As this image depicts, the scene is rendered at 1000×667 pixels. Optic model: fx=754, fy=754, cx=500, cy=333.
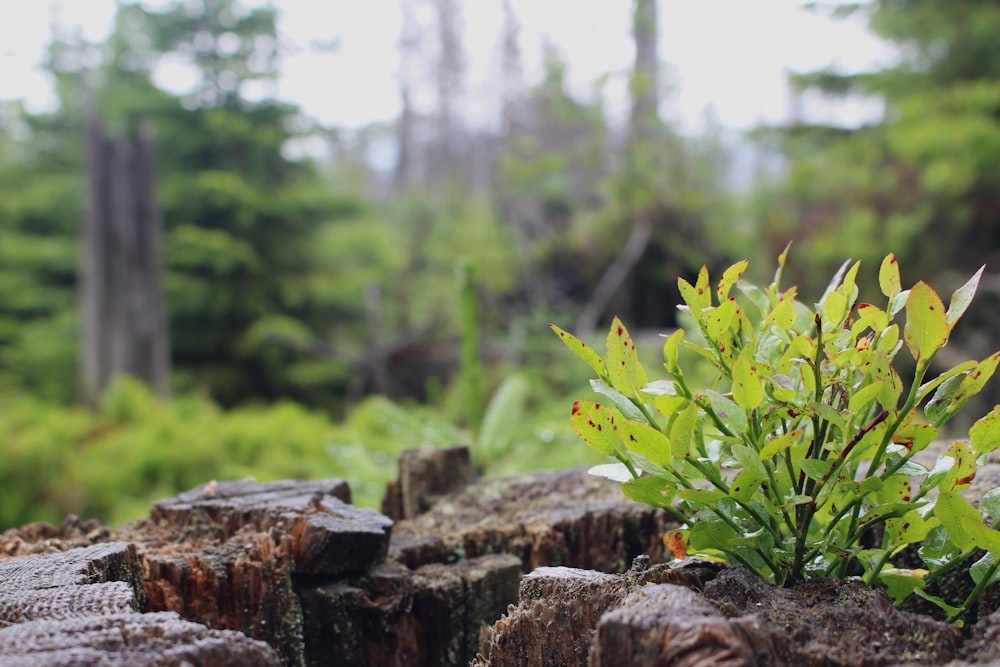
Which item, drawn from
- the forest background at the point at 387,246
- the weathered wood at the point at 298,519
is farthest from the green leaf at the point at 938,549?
the forest background at the point at 387,246

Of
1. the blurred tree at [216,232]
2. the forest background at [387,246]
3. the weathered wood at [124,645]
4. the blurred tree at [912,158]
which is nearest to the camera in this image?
the weathered wood at [124,645]

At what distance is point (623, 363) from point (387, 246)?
11.2 meters

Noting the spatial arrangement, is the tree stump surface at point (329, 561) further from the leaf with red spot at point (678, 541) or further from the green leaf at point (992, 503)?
the green leaf at point (992, 503)

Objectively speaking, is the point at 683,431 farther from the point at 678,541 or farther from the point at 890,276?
the point at 890,276

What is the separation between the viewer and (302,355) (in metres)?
10.6

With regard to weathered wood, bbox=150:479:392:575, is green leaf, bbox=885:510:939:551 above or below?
above

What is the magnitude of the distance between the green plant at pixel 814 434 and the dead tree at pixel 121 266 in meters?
8.13

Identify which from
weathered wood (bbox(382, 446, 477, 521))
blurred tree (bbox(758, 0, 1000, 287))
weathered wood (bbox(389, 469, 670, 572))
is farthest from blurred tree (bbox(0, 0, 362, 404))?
weathered wood (bbox(389, 469, 670, 572))

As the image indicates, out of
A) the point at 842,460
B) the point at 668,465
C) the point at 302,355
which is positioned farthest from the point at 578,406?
the point at 302,355

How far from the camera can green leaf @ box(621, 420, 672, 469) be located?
3.36 ft

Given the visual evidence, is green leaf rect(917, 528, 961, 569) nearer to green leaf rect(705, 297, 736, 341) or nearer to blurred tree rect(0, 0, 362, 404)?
green leaf rect(705, 297, 736, 341)

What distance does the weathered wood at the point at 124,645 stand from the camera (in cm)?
82

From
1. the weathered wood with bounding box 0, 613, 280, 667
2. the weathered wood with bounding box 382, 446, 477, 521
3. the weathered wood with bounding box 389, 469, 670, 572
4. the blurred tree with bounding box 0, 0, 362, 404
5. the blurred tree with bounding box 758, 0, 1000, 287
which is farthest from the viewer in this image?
the blurred tree with bounding box 0, 0, 362, 404

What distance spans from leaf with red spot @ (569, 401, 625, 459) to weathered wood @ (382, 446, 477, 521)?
102 centimetres
